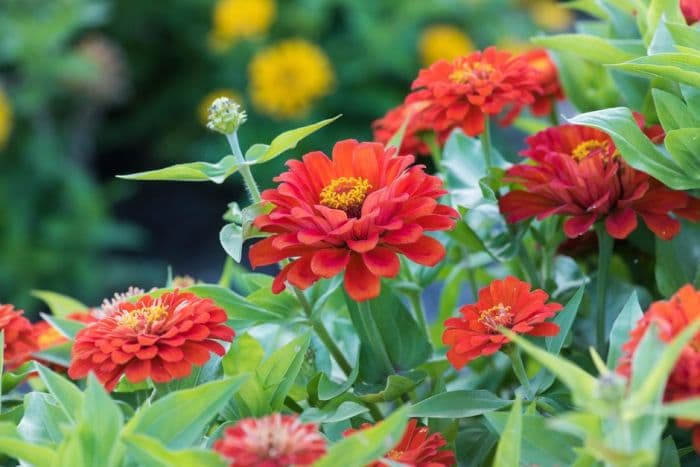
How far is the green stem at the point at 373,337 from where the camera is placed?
2.42 ft

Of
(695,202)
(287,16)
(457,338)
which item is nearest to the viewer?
(457,338)

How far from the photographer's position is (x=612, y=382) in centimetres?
50

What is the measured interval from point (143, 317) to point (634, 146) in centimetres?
35

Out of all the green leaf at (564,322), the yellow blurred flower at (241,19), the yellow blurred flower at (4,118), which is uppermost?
the green leaf at (564,322)

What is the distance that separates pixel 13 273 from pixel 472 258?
5.17 ft

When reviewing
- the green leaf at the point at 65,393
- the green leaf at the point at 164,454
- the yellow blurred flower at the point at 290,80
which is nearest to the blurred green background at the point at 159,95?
the yellow blurred flower at the point at 290,80

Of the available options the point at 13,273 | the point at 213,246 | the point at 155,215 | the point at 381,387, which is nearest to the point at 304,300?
the point at 381,387

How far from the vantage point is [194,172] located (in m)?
0.72

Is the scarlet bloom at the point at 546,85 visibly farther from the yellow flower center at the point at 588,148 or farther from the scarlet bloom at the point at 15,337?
the scarlet bloom at the point at 15,337

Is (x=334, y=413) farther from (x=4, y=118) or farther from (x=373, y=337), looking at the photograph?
(x=4, y=118)

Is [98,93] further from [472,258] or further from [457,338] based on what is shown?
[457,338]

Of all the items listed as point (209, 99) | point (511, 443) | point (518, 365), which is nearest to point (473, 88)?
point (518, 365)

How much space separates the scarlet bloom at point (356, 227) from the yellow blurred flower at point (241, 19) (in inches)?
73.3

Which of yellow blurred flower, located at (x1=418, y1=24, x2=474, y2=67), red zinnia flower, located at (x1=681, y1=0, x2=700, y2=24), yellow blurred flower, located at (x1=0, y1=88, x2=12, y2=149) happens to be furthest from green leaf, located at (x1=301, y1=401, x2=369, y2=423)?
yellow blurred flower, located at (x1=418, y1=24, x2=474, y2=67)
